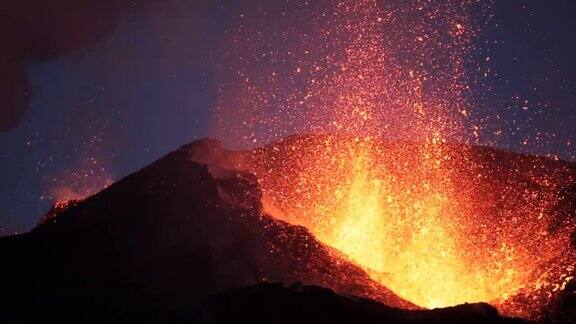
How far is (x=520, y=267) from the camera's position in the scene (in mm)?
29797

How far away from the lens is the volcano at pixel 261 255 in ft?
75.2

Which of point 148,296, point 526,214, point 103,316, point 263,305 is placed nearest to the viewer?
point 263,305

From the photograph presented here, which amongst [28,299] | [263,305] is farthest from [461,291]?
[28,299]

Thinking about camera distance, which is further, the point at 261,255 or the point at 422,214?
the point at 422,214

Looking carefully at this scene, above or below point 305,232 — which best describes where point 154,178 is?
below

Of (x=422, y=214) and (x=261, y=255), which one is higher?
(x=422, y=214)

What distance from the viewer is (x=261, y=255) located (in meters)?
27.8

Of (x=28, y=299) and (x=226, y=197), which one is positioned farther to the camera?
(x=226, y=197)

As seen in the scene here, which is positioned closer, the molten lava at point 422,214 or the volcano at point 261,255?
the volcano at point 261,255

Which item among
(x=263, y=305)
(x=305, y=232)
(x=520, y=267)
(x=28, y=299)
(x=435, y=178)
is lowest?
(x=28, y=299)

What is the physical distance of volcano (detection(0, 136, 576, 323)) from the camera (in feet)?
75.2

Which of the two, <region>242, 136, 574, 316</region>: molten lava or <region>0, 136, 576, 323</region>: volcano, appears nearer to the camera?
<region>0, 136, 576, 323</region>: volcano

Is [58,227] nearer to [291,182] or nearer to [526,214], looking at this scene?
[291,182]

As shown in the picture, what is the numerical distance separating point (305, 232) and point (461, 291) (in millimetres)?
8422
